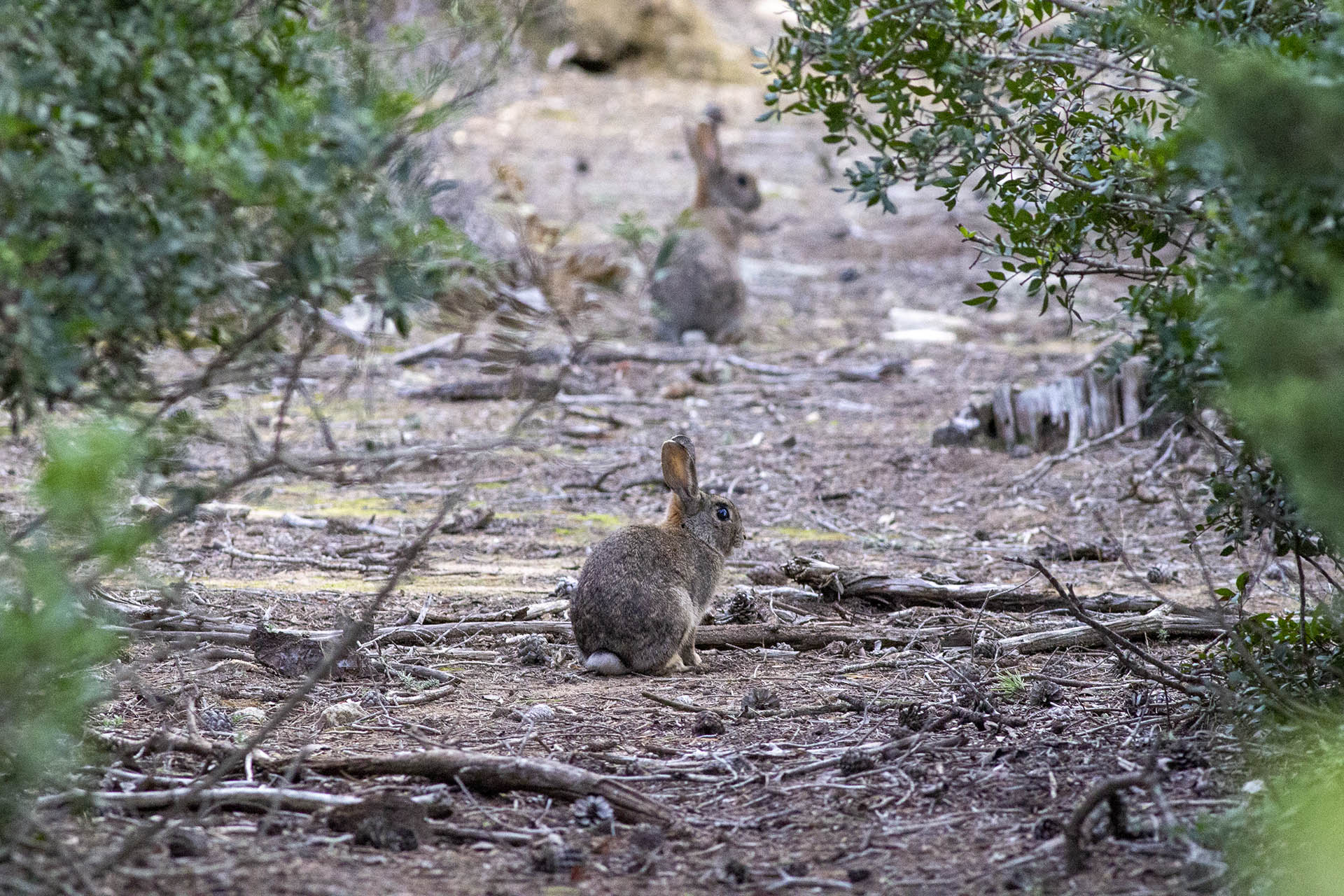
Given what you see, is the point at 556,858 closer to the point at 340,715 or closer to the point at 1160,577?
the point at 340,715

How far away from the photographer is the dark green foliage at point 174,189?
299 cm

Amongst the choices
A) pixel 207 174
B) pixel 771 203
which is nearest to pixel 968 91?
pixel 207 174

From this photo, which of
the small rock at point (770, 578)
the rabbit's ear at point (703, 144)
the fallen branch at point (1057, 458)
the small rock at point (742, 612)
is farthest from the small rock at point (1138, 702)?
the rabbit's ear at point (703, 144)

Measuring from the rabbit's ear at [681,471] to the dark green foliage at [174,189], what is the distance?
309cm

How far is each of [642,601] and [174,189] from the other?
2.95 meters

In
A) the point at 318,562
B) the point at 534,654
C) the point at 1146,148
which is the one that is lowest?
the point at 318,562

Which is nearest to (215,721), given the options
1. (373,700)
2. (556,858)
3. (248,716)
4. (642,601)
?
(248,716)

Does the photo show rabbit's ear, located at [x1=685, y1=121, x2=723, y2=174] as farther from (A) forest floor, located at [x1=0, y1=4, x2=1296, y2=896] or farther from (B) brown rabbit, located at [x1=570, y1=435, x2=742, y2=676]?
(B) brown rabbit, located at [x1=570, y1=435, x2=742, y2=676]

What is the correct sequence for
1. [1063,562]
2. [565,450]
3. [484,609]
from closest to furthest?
[484,609], [1063,562], [565,450]

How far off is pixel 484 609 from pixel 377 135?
369 centimetres

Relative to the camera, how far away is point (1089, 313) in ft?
47.0

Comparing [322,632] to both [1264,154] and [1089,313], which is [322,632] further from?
[1089,313]

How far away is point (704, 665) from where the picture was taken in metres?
5.98

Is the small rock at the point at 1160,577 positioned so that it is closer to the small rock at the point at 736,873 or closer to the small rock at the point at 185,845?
the small rock at the point at 736,873
